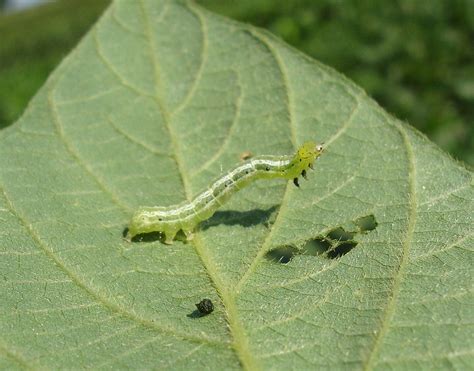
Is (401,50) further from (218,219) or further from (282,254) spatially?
(282,254)

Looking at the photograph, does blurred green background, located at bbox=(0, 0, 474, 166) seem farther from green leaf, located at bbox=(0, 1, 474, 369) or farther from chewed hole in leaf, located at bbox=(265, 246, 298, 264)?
chewed hole in leaf, located at bbox=(265, 246, 298, 264)

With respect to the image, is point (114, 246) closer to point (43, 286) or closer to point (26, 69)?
point (43, 286)

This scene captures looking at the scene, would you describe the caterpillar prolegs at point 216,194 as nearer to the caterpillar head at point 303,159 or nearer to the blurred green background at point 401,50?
the caterpillar head at point 303,159

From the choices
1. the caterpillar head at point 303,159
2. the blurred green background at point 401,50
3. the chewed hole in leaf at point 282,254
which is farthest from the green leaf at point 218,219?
the blurred green background at point 401,50

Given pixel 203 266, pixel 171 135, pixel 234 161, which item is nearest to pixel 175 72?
pixel 171 135

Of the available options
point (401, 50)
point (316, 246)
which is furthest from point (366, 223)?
point (401, 50)

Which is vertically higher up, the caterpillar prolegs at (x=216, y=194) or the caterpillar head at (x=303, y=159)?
the caterpillar head at (x=303, y=159)

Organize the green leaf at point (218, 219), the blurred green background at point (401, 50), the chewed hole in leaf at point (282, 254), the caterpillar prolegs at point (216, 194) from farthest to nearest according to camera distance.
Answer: the blurred green background at point (401, 50), the caterpillar prolegs at point (216, 194), the chewed hole in leaf at point (282, 254), the green leaf at point (218, 219)
